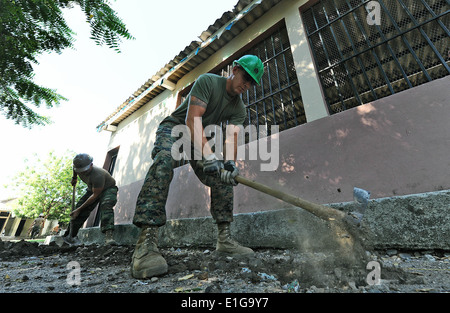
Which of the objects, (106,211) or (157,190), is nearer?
(157,190)

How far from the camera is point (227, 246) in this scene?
190cm

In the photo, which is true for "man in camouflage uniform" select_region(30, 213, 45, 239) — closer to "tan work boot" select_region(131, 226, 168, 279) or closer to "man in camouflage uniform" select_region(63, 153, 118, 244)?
"man in camouflage uniform" select_region(63, 153, 118, 244)

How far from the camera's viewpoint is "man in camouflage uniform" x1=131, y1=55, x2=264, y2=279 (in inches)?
56.4

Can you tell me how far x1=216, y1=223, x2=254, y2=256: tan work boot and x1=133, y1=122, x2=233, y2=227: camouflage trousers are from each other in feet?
0.31

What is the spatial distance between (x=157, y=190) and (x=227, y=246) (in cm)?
91

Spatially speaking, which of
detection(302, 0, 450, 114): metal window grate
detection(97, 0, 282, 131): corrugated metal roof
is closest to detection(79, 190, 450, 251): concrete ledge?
detection(302, 0, 450, 114): metal window grate

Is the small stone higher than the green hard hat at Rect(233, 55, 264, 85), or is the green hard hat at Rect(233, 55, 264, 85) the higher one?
the green hard hat at Rect(233, 55, 264, 85)

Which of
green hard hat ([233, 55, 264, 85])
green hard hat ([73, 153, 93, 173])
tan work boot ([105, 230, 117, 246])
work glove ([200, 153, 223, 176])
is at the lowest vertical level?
tan work boot ([105, 230, 117, 246])

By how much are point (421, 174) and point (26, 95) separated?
15.6 feet

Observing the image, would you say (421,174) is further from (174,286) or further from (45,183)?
(45,183)

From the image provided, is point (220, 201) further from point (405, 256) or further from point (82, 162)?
point (82, 162)

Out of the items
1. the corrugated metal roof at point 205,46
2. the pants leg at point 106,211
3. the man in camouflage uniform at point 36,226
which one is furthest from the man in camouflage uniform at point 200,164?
the man in camouflage uniform at point 36,226

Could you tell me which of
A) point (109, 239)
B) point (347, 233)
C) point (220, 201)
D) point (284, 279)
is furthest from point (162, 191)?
point (109, 239)

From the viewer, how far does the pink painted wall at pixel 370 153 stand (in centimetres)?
168
